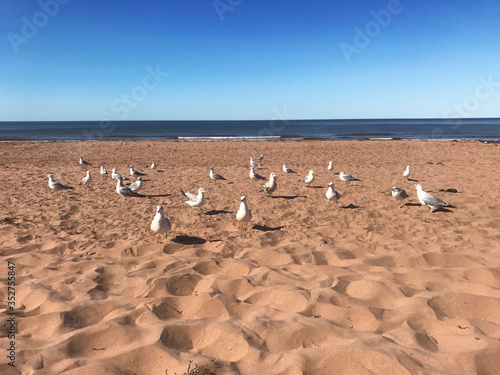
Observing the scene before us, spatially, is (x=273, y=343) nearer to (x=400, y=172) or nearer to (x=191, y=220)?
(x=191, y=220)

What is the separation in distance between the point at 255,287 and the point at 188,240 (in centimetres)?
236

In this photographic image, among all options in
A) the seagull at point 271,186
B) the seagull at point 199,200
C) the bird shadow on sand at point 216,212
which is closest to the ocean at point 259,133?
the seagull at point 271,186

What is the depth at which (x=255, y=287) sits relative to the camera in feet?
14.0

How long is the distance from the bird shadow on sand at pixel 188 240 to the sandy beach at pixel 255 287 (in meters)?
0.06

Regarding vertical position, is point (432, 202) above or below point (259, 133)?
below

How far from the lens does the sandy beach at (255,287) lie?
2926 mm

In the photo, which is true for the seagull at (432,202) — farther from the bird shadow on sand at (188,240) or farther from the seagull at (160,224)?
the seagull at (160,224)

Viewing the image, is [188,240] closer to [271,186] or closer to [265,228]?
[265,228]

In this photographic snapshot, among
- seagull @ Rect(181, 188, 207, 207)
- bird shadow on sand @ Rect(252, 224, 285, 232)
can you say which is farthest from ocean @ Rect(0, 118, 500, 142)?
bird shadow on sand @ Rect(252, 224, 285, 232)

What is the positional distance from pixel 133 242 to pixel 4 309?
7.77 ft

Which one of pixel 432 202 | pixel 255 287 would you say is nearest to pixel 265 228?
pixel 255 287

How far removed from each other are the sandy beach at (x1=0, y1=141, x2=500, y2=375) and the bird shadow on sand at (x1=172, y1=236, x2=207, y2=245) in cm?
6

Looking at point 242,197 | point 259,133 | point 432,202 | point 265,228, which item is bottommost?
point 265,228

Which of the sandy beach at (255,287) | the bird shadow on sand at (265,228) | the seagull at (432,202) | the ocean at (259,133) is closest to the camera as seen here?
the sandy beach at (255,287)
